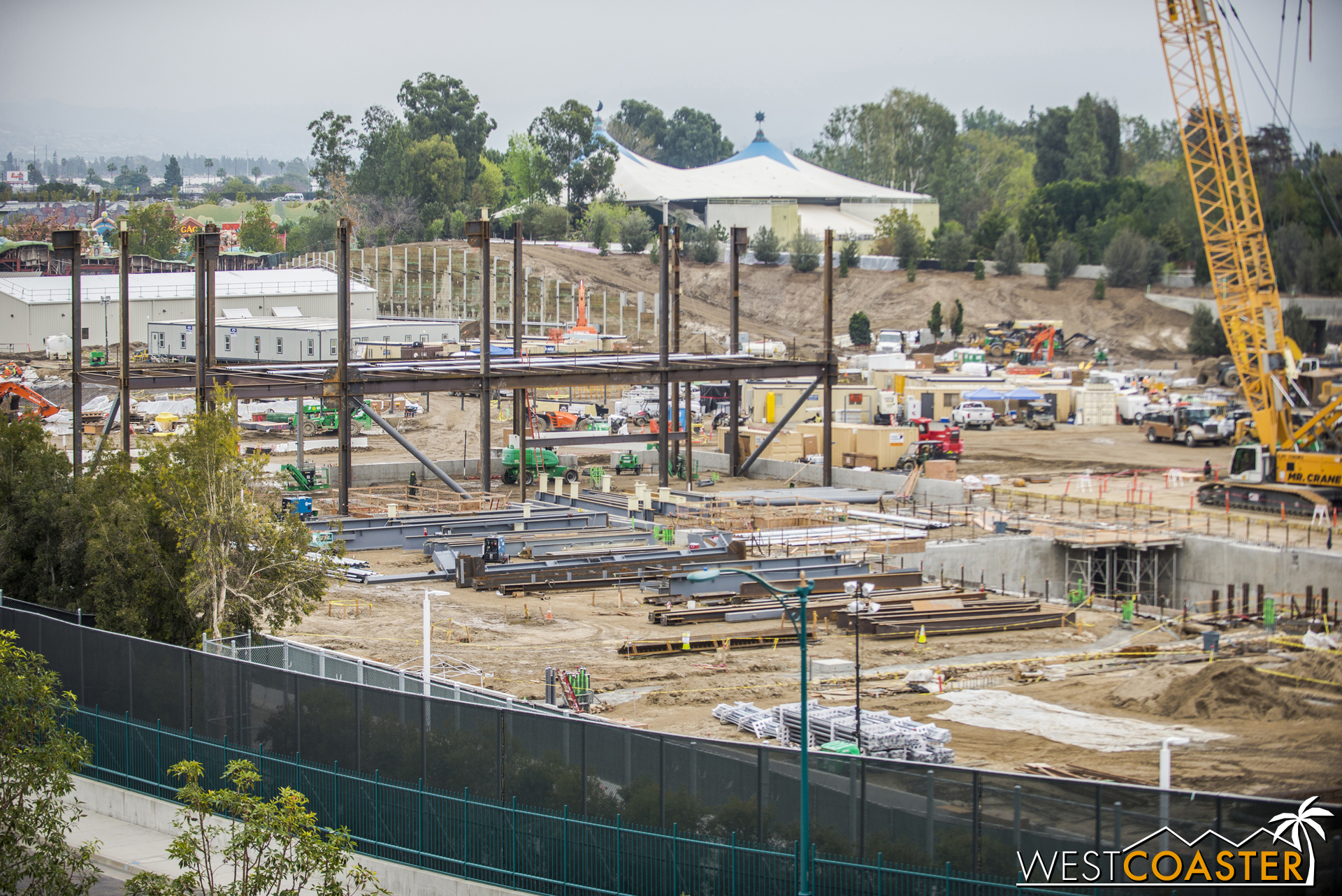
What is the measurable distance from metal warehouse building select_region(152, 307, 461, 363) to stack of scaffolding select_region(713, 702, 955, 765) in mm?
52564

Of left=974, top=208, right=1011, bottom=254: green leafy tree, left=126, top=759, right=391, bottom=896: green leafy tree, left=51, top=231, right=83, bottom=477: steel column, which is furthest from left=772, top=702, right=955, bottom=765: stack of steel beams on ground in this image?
left=974, top=208, right=1011, bottom=254: green leafy tree

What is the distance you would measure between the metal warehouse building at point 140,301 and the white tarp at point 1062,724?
72.4 meters

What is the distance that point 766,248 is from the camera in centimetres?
13512

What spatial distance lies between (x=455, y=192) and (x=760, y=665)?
442 ft

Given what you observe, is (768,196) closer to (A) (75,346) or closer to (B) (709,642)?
(A) (75,346)

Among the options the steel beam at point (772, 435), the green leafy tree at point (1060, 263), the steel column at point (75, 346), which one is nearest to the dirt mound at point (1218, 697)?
the steel beam at point (772, 435)

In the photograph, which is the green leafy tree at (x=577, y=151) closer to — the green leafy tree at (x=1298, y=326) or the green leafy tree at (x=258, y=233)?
the green leafy tree at (x=258, y=233)

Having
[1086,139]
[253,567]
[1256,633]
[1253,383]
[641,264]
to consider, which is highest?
[1086,139]

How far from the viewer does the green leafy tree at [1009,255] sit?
4857 inches

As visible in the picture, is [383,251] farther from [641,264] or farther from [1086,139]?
[1086,139]

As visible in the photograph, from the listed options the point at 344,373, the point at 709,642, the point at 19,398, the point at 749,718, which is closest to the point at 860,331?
the point at 19,398

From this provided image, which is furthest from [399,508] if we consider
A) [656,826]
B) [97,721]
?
[656,826]

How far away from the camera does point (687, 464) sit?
189ft

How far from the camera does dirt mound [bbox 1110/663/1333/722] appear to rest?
29766 mm
